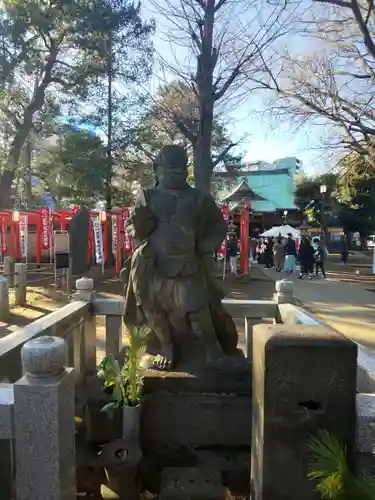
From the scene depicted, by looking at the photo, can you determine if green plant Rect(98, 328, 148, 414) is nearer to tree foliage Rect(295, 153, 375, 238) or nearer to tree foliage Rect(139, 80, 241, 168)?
tree foliage Rect(139, 80, 241, 168)

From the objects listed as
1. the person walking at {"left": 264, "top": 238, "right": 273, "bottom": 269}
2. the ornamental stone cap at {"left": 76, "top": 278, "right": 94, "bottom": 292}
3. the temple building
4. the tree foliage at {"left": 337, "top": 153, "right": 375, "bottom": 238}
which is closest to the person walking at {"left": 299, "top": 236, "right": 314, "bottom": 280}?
the tree foliage at {"left": 337, "top": 153, "right": 375, "bottom": 238}

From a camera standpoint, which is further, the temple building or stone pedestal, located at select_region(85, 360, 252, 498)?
the temple building

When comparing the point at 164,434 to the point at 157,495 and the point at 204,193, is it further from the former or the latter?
the point at 204,193

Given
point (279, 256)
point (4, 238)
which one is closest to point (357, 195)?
point (279, 256)

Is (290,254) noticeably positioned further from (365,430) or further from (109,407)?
(365,430)

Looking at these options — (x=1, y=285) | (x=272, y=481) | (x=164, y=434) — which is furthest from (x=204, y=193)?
(x=1, y=285)

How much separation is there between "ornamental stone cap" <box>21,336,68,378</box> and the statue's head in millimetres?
1891

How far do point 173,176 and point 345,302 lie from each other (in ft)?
27.9

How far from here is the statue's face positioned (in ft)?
11.3

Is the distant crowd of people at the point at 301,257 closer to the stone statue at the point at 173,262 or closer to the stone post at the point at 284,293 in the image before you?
the stone post at the point at 284,293

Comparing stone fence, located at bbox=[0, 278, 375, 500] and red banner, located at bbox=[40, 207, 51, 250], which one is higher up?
red banner, located at bbox=[40, 207, 51, 250]

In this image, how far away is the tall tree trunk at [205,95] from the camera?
842 centimetres

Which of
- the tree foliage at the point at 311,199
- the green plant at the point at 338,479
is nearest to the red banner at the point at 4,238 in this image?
the green plant at the point at 338,479

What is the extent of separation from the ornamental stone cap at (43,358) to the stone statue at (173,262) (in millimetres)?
1499
